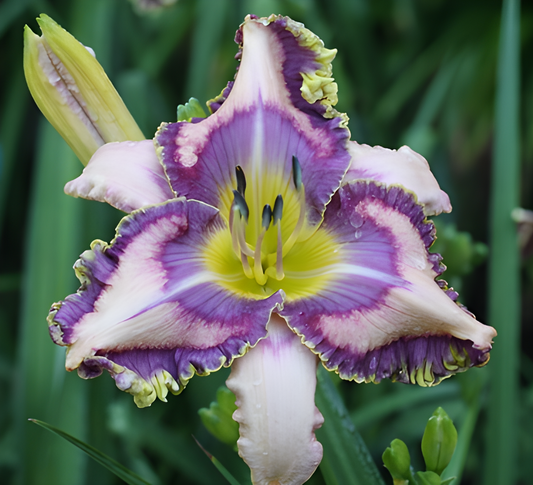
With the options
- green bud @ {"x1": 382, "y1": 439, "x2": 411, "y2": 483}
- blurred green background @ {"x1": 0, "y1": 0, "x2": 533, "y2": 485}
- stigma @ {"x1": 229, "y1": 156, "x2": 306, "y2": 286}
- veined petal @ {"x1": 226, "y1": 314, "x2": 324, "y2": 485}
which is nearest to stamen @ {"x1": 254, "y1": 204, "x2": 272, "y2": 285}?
stigma @ {"x1": 229, "y1": 156, "x2": 306, "y2": 286}

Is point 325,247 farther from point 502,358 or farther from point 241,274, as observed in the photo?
point 502,358

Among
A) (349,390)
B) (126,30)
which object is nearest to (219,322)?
(349,390)

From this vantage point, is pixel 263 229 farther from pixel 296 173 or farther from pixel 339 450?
pixel 339 450

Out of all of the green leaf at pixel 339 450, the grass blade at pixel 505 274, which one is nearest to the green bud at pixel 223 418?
the green leaf at pixel 339 450

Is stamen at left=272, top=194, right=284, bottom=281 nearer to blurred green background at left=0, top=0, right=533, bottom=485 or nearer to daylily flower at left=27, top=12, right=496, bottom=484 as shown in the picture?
daylily flower at left=27, top=12, right=496, bottom=484

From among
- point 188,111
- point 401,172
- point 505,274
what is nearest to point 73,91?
point 188,111
